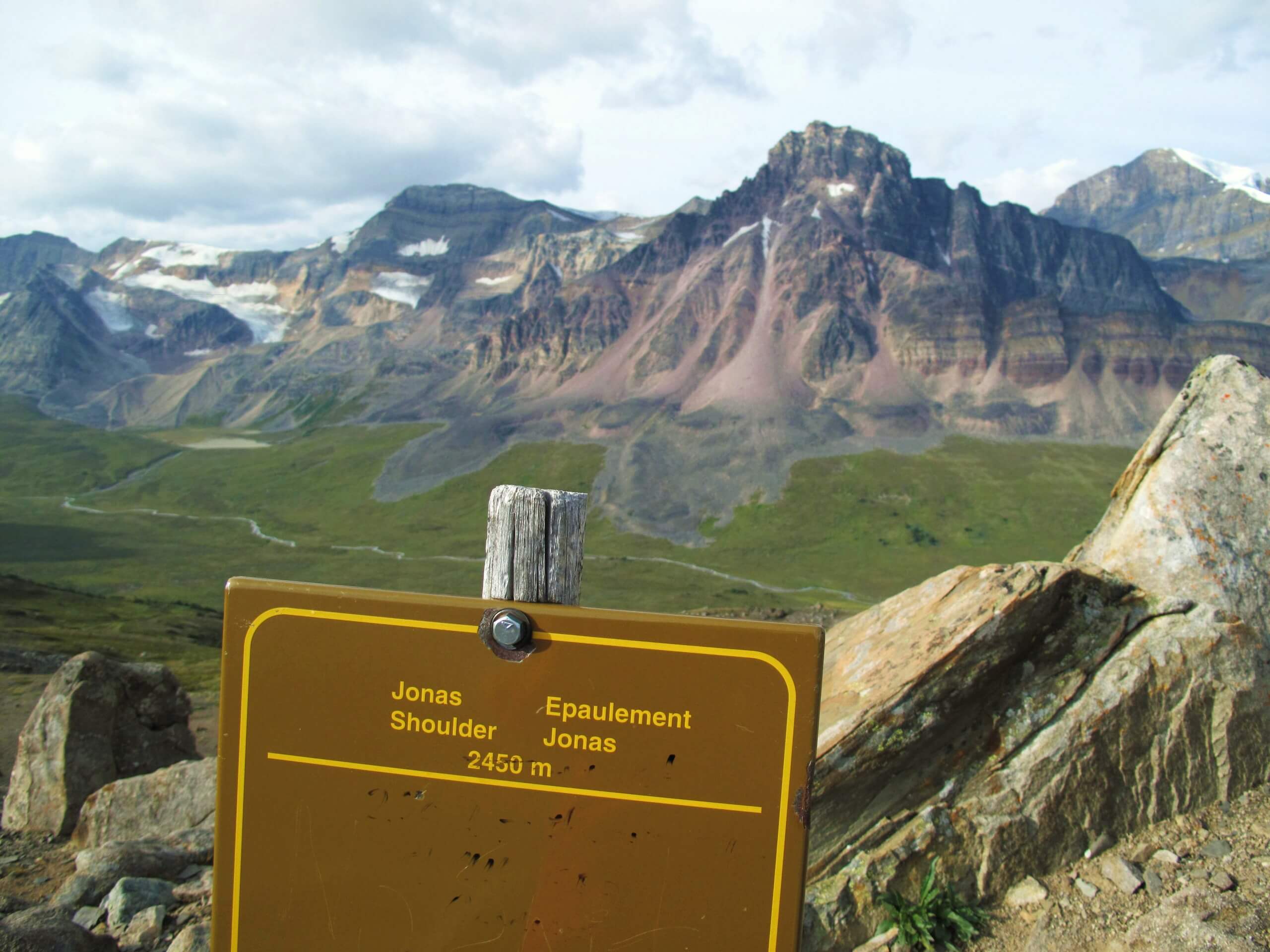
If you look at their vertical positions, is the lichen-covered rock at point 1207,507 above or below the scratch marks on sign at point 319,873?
above

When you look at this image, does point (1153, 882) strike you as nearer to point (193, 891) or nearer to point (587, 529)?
point (193, 891)

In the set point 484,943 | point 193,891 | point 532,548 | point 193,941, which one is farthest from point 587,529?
point 484,943

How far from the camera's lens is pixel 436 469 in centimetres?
18762

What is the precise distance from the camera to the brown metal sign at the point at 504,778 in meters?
4.82

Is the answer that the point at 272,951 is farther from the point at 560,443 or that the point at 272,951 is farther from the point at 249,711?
the point at 560,443

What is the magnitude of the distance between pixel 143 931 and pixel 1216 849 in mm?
10818

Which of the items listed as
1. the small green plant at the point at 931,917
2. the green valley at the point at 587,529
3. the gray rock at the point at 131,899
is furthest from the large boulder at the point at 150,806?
the green valley at the point at 587,529

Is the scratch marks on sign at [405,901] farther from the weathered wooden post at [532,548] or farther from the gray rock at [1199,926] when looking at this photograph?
the gray rock at [1199,926]

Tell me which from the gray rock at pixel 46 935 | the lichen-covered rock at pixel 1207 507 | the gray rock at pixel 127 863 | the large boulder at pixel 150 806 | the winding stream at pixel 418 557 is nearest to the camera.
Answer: the gray rock at pixel 46 935

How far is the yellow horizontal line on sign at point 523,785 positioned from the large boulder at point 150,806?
355 inches

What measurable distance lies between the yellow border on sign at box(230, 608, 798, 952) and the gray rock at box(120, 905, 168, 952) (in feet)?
15.5

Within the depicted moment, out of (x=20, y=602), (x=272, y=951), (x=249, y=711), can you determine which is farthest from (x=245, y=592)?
(x=20, y=602)

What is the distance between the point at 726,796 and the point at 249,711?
281 cm

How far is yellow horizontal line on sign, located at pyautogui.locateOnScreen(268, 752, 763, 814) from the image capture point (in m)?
4.85
